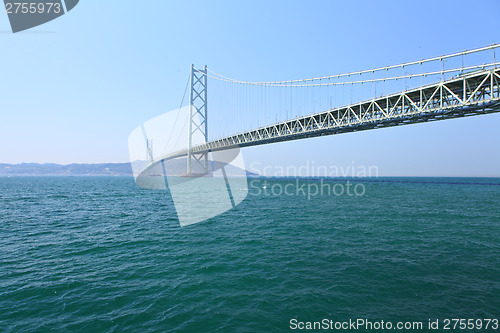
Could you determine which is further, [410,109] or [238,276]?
[410,109]

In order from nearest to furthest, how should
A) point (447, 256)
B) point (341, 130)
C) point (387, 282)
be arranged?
point (387, 282)
point (447, 256)
point (341, 130)

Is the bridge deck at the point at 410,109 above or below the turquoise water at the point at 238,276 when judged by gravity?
above

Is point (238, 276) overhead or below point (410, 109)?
below

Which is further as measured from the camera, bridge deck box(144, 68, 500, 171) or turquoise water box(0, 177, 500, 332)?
bridge deck box(144, 68, 500, 171)

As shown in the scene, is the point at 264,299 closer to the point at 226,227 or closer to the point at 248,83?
the point at 226,227

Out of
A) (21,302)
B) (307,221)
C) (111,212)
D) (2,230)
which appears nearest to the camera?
(21,302)

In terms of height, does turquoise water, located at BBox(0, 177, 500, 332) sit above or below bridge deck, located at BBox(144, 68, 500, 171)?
below

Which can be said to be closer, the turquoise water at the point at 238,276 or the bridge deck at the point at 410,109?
the turquoise water at the point at 238,276

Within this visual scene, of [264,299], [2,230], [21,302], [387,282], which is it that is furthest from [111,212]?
[387,282]
